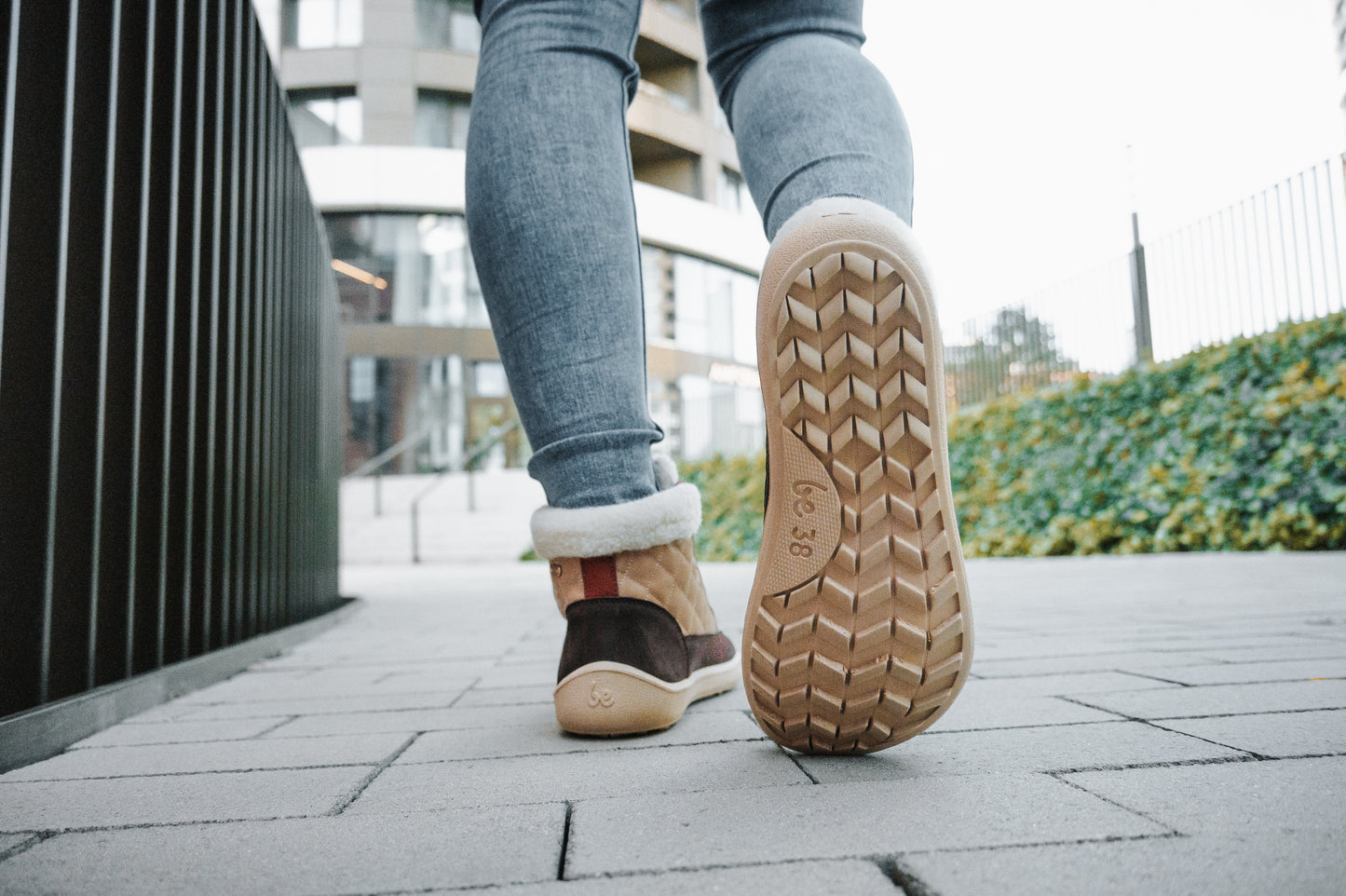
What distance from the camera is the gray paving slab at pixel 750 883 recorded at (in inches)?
19.1

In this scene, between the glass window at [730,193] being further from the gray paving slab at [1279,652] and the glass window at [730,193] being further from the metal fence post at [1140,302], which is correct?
the gray paving slab at [1279,652]

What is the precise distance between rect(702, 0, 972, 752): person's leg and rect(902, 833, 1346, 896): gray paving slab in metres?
0.20

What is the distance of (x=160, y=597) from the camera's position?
1.33 meters

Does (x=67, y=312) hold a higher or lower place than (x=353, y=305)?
lower

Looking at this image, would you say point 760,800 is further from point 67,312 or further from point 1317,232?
point 1317,232

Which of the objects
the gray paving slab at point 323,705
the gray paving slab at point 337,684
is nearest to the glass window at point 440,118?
the gray paving slab at point 337,684

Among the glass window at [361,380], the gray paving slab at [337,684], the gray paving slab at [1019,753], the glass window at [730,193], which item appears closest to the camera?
the gray paving slab at [1019,753]

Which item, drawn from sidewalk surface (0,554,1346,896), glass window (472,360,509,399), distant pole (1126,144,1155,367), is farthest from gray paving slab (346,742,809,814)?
glass window (472,360,509,399)

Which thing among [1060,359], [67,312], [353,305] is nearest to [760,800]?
[67,312]

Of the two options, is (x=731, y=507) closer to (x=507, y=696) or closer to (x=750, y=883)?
(x=507, y=696)

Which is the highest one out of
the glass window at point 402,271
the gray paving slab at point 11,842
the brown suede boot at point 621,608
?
the glass window at point 402,271

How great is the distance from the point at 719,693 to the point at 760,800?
51cm

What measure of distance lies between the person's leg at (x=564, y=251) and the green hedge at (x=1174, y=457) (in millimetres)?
4298

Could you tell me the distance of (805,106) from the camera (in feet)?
3.19
